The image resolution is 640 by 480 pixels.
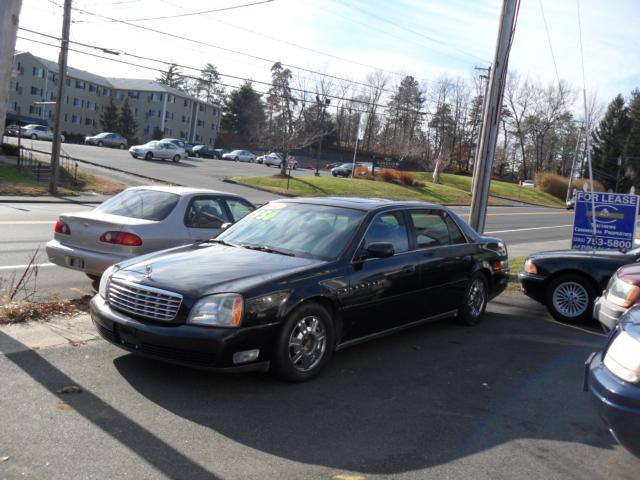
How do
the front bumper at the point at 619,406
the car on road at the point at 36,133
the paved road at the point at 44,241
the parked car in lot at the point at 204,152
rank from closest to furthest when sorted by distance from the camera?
1. the front bumper at the point at 619,406
2. the paved road at the point at 44,241
3. the car on road at the point at 36,133
4. the parked car in lot at the point at 204,152

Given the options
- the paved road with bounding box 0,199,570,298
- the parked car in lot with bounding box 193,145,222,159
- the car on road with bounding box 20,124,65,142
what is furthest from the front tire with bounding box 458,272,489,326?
the car on road with bounding box 20,124,65,142

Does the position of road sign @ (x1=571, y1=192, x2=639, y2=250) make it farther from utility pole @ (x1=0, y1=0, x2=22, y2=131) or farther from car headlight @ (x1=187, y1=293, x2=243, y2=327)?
utility pole @ (x1=0, y1=0, x2=22, y2=131)

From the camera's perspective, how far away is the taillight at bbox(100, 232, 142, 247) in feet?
24.4

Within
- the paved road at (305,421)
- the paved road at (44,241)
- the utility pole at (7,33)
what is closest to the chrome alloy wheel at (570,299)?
the paved road at (305,421)

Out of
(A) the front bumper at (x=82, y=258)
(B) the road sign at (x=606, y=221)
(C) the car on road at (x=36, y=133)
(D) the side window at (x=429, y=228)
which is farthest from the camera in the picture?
(C) the car on road at (x=36, y=133)

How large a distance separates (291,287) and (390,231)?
1754mm

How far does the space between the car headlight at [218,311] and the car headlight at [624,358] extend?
2550 mm

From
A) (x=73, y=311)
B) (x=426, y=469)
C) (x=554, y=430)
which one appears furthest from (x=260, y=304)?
(x=73, y=311)

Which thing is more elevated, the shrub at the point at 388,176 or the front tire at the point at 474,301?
the shrub at the point at 388,176

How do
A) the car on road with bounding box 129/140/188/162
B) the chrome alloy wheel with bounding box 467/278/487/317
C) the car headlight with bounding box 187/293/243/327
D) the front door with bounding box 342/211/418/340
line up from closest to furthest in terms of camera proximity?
1. the car headlight with bounding box 187/293/243/327
2. the front door with bounding box 342/211/418/340
3. the chrome alloy wheel with bounding box 467/278/487/317
4. the car on road with bounding box 129/140/188/162

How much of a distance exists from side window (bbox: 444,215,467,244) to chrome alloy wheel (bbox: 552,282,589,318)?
1.95 meters

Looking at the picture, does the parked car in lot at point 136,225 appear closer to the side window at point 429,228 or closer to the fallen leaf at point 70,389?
the fallen leaf at point 70,389

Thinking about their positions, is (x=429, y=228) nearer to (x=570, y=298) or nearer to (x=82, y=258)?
(x=570, y=298)

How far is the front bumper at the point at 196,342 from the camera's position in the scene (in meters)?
4.63
